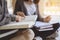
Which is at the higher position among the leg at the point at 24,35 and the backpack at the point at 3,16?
the backpack at the point at 3,16

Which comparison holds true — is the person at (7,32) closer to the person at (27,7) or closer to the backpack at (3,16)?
the backpack at (3,16)

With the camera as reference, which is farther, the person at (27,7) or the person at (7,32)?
the person at (27,7)

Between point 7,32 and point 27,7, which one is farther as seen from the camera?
point 27,7

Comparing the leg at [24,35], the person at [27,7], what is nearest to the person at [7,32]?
the leg at [24,35]

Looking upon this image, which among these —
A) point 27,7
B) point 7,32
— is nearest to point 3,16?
point 7,32

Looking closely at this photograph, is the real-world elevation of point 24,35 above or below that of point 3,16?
below

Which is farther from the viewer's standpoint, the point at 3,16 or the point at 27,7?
the point at 27,7

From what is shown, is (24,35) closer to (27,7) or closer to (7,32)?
(7,32)

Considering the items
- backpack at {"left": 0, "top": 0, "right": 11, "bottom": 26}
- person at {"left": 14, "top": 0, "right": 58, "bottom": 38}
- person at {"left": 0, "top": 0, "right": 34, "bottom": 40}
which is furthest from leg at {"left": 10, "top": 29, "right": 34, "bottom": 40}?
person at {"left": 14, "top": 0, "right": 58, "bottom": 38}

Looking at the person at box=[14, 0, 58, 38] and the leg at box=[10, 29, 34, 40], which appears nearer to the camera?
the leg at box=[10, 29, 34, 40]

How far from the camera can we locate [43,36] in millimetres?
1511

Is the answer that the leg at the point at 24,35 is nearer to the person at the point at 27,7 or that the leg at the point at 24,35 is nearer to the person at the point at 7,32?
the person at the point at 7,32

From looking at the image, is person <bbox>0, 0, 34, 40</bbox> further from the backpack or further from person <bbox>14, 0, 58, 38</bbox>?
person <bbox>14, 0, 58, 38</bbox>

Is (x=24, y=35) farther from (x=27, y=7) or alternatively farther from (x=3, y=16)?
(x=27, y=7)
